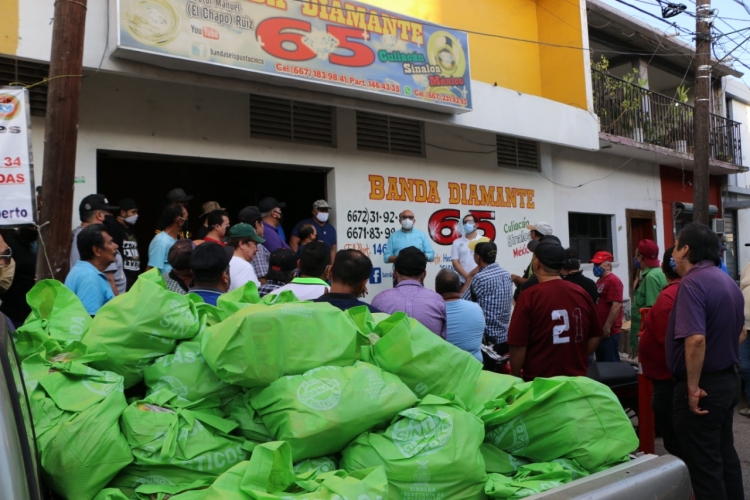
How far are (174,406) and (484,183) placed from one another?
936 cm

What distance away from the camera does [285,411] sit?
222 cm

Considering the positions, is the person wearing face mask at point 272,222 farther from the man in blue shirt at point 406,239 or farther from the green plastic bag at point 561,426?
the green plastic bag at point 561,426

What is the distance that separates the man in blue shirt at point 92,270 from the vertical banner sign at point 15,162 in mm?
496

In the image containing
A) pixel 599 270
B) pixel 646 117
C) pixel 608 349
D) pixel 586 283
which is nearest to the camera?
Result: pixel 586 283

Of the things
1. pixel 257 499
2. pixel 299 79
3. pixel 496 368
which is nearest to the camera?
pixel 257 499

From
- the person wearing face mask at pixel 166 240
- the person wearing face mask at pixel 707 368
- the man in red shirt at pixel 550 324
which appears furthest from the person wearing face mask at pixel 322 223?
the person wearing face mask at pixel 707 368

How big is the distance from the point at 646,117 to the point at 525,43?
3716 millimetres

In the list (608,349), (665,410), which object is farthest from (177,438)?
(608,349)

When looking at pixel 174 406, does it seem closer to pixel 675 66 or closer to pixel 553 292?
pixel 553 292

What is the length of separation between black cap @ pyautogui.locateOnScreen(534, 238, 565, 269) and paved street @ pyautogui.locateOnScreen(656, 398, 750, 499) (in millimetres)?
1852

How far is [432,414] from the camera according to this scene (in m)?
2.32

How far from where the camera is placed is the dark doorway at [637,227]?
580 inches

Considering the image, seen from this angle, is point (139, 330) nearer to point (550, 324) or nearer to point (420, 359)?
point (420, 359)

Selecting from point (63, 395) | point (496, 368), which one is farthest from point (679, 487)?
point (496, 368)
